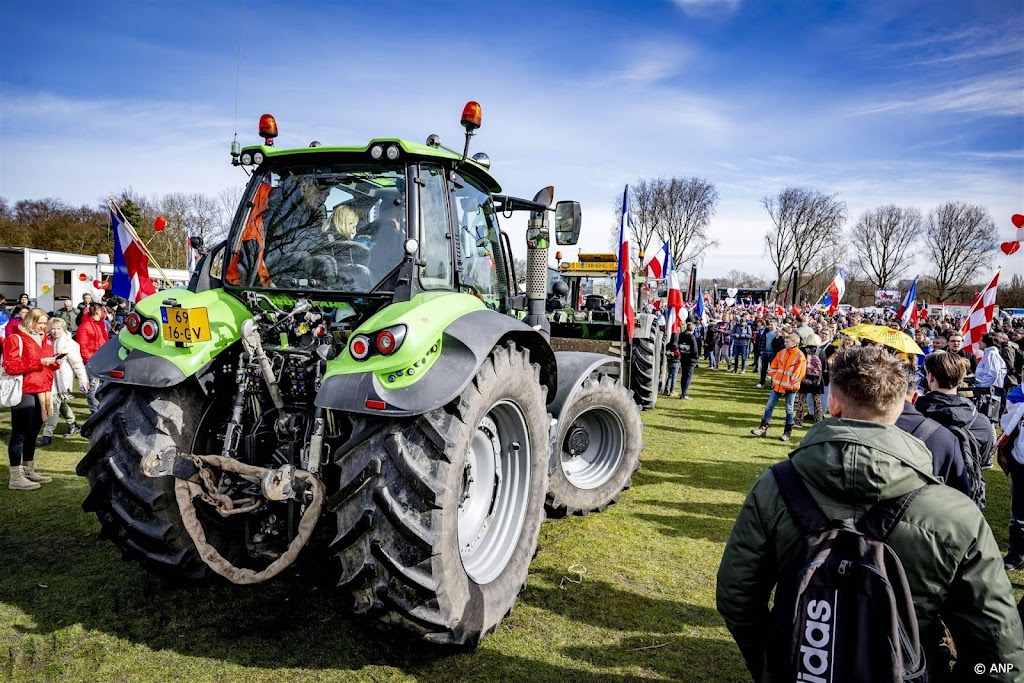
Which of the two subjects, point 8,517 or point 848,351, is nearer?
point 848,351

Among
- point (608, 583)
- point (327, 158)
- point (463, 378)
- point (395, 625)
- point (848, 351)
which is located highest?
point (327, 158)

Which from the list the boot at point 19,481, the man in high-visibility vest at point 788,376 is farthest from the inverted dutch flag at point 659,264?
the boot at point 19,481

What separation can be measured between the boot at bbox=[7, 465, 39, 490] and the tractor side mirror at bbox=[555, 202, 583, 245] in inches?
209

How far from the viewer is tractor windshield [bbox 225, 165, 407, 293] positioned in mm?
3574

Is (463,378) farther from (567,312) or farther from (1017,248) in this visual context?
(1017,248)

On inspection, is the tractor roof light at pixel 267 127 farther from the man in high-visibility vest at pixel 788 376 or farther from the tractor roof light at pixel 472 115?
the man in high-visibility vest at pixel 788 376

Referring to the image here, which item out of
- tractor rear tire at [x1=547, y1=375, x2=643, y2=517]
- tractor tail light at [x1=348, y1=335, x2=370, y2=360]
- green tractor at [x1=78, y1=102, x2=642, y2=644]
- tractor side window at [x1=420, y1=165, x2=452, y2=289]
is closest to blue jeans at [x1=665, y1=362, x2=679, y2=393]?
tractor rear tire at [x1=547, y1=375, x2=643, y2=517]

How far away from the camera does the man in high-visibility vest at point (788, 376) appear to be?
9.34 m

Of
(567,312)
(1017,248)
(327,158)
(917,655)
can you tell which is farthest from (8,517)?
(1017,248)

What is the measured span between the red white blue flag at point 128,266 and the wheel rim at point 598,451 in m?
5.57

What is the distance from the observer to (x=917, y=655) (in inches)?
68.1

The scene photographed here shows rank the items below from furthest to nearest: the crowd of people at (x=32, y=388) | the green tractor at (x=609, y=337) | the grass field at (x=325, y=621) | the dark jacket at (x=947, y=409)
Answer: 1. the green tractor at (x=609, y=337)
2. the crowd of people at (x=32, y=388)
3. the dark jacket at (x=947, y=409)
4. the grass field at (x=325, y=621)

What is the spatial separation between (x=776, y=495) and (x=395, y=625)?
5.93 ft

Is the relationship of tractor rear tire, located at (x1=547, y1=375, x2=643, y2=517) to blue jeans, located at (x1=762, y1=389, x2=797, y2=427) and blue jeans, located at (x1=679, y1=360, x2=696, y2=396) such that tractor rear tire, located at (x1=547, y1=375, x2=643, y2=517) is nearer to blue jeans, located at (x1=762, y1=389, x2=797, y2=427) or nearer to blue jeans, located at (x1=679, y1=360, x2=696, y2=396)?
blue jeans, located at (x1=762, y1=389, x2=797, y2=427)
